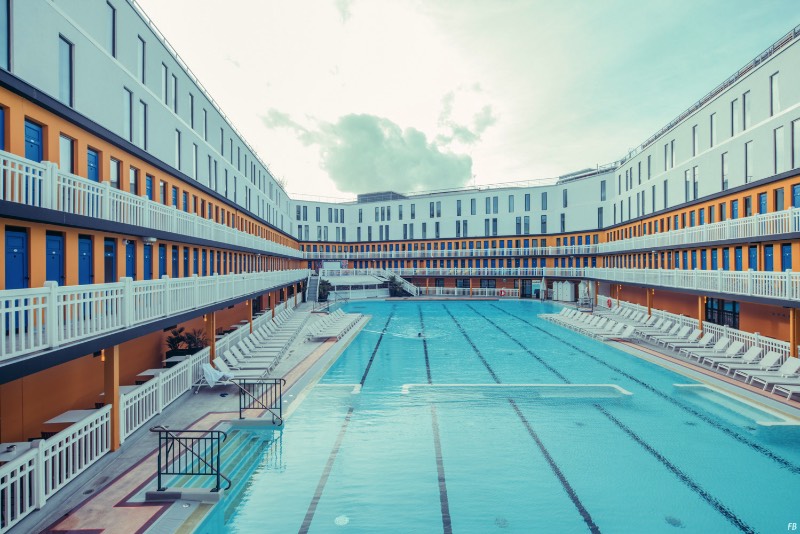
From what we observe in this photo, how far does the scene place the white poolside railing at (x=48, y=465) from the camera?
650 cm

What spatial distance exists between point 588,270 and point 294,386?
118 ft

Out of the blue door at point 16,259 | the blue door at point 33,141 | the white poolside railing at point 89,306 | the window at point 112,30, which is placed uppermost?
the window at point 112,30

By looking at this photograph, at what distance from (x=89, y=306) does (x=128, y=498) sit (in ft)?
14.2

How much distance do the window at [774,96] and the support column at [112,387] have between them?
26644 millimetres

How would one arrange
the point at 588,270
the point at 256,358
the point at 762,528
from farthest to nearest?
the point at 588,270, the point at 256,358, the point at 762,528

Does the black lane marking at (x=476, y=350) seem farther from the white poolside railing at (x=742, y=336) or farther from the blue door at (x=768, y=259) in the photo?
the blue door at (x=768, y=259)

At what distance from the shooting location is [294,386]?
15414 millimetres

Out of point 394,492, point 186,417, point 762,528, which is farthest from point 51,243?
point 762,528

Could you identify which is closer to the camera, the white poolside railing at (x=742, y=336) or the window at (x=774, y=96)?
the white poolside railing at (x=742, y=336)

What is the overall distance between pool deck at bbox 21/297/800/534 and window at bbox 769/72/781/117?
41.0 ft

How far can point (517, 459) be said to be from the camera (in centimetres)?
983

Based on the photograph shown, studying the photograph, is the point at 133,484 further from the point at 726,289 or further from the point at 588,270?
the point at 588,270

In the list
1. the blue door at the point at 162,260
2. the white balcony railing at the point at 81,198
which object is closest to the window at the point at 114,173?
the white balcony railing at the point at 81,198

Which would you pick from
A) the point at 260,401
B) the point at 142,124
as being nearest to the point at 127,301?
the point at 260,401
